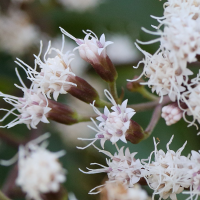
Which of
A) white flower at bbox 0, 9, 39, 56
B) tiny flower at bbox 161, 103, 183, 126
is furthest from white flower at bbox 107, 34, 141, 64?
tiny flower at bbox 161, 103, 183, 126

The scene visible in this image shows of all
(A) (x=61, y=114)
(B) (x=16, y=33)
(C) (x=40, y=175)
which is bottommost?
(C) (x=40, y=175)

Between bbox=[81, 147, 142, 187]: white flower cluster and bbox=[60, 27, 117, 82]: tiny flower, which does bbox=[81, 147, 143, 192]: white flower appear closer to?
bbox=[81, 147, 142, 187]: white flower cluster

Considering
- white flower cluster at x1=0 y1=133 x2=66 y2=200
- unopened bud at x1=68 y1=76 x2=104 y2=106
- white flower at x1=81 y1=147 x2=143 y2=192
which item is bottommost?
white flower cluster at x1=0 y1=133 x2=66 y2=200

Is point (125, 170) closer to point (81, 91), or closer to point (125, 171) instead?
point (125, 171)

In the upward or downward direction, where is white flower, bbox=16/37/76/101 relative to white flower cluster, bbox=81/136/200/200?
upward

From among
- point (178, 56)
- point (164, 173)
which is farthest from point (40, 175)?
point (178, 56)

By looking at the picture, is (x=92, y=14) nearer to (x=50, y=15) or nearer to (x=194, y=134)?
(x=50, y=15)

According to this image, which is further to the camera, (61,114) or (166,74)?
(61,114)
